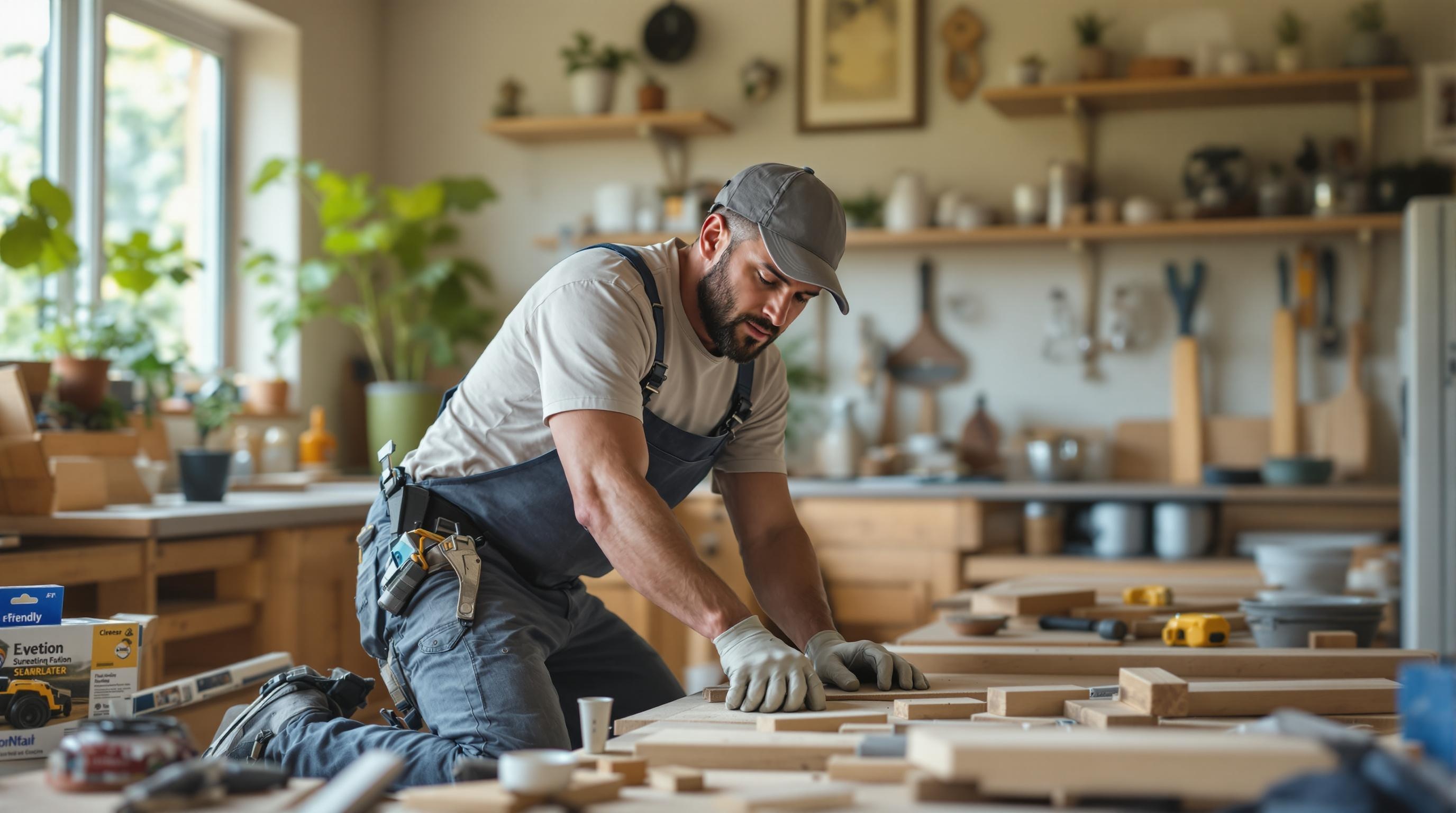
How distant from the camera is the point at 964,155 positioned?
4.83 metres

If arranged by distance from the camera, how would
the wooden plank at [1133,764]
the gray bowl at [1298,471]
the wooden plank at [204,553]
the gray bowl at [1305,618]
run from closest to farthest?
the wooden plank at [1133,764], the gray bowl at [1305,618], the wooden plank at [204,553], the gray bowl at [1298,471]

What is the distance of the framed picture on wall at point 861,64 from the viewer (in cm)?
484

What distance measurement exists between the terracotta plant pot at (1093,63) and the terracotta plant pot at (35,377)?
342 cm

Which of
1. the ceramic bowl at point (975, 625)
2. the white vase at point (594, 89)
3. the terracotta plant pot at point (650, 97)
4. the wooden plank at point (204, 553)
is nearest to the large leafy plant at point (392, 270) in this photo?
the white vase at point (594, 89)

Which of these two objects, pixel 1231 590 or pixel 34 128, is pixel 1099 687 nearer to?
pixel 1231 590

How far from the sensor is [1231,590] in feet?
8.63

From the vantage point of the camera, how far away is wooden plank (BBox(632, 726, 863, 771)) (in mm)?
1190

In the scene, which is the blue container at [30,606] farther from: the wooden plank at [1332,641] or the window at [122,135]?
the window at [122,135]

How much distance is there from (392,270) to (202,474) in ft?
7.23

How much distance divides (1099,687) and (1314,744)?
0.60 meters

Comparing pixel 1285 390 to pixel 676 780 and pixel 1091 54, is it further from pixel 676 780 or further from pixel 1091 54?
pixel 676 780

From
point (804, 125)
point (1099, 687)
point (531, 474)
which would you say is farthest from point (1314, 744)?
point (804, 125)

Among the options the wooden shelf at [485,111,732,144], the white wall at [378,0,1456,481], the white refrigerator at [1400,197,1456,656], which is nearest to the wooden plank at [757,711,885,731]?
the white refrigerator at [1400,197,1456,656]

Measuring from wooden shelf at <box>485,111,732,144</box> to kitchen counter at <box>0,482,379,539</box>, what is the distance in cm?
181
